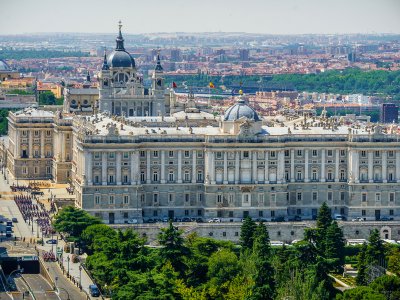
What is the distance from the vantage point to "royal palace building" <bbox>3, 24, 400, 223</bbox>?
96.8 meters

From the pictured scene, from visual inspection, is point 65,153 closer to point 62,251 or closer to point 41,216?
point 41,216

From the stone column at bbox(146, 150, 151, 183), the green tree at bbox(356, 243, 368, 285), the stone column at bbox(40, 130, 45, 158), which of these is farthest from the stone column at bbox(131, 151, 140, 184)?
the stone column at bbox(40, 130, 45, 158)

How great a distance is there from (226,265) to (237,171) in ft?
65.6

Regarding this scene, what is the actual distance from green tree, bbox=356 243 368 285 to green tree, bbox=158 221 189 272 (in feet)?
28.8

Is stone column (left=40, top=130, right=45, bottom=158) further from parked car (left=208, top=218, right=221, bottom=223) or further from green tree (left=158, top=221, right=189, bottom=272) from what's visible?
green tree (left=158, top=221, right=189, bottom=272)

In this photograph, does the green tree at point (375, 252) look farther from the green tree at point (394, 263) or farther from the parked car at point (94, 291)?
the parked car at point (94, 291)

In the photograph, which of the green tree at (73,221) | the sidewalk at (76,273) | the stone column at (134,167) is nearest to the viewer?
the sidewalk at (76,273)

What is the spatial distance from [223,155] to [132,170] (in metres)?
5.70

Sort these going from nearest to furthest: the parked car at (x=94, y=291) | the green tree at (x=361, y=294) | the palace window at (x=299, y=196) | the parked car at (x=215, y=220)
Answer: the green tree at (x=361, y=294), the parked car at (x=94, y=291), the parked car at (x=215, y=220), the palace window at (x=299, y=196)

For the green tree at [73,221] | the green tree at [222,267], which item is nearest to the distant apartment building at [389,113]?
the green tree at [73,221]

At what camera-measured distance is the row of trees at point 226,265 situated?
73.5 metres

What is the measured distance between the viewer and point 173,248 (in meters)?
81.3

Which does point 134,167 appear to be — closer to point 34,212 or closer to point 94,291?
point 34,212

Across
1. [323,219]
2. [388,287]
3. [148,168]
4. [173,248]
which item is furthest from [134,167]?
[388,287]
